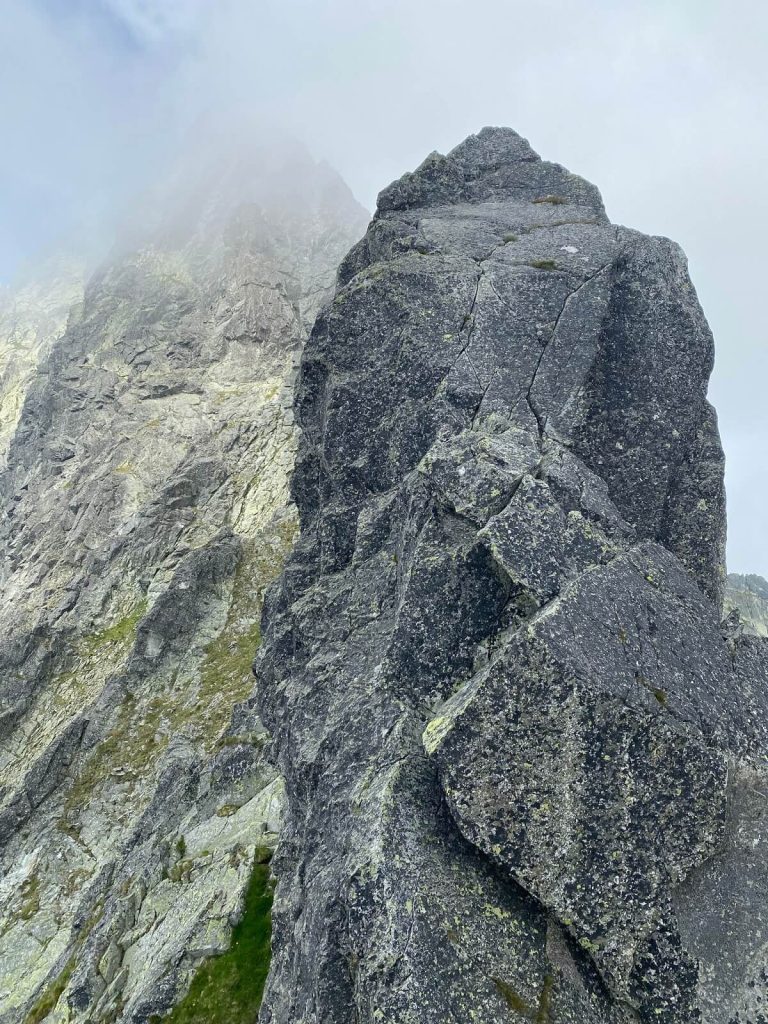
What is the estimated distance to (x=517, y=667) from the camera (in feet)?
38.6

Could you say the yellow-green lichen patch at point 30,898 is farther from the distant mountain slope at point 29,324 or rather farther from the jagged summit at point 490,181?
the distant mountain slope at point 29,324

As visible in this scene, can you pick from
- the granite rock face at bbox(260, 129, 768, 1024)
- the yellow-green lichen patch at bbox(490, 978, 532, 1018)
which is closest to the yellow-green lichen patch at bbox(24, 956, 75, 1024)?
the granite rock face at bbox(260, 129, 768, 1024)

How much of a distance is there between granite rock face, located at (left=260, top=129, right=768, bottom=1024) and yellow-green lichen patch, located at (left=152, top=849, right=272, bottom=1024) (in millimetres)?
7861

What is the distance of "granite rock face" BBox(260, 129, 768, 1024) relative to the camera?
422 inches

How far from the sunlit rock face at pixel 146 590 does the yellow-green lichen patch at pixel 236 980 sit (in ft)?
1.64

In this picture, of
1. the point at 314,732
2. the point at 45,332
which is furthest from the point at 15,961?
the point at 45,332

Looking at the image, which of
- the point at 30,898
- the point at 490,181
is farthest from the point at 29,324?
the point at 490,181

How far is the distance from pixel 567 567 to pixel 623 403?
7.19m

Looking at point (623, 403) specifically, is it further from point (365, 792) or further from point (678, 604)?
point (365, 792)

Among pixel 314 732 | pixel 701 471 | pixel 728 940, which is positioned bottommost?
pixel 314 732

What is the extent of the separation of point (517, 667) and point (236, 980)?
19031mm

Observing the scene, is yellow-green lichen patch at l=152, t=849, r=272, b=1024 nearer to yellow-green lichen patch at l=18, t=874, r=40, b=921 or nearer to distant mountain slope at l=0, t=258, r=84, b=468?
yellow-green lichen patch at l=18, t=874, r=40, b=921

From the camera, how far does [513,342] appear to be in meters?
18.6

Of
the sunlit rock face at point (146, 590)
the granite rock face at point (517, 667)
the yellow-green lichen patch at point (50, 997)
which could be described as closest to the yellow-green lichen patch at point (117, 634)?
the sunlit rock face at point (146, 590)
